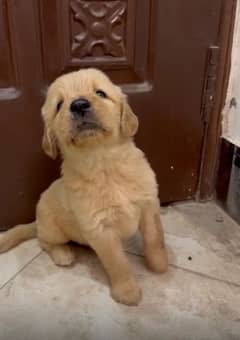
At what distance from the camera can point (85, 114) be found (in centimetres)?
78

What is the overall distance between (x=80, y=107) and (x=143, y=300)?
1.50 feet

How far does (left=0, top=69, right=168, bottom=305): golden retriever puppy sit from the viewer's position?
0.80 metres

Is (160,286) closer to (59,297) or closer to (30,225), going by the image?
(59,297)

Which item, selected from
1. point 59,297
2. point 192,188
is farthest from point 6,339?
point 192,188

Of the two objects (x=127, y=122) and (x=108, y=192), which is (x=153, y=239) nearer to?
(x=108, y=192)

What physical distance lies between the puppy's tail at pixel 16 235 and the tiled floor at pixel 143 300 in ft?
0.07

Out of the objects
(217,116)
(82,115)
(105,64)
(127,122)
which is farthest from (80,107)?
(217,116)

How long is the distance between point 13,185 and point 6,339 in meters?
0.42

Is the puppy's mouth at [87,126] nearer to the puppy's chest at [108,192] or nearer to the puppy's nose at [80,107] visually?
the puppy's nose at [80,107]

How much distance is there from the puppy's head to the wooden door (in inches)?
7.4

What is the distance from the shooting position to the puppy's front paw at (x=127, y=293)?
2.86ft

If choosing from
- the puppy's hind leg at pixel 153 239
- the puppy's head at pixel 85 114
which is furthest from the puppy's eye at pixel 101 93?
the puppy's hind leg at pixel 153 239

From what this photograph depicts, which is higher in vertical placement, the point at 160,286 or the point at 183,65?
the point at 183,65

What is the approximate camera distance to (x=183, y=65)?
1.08 metres
